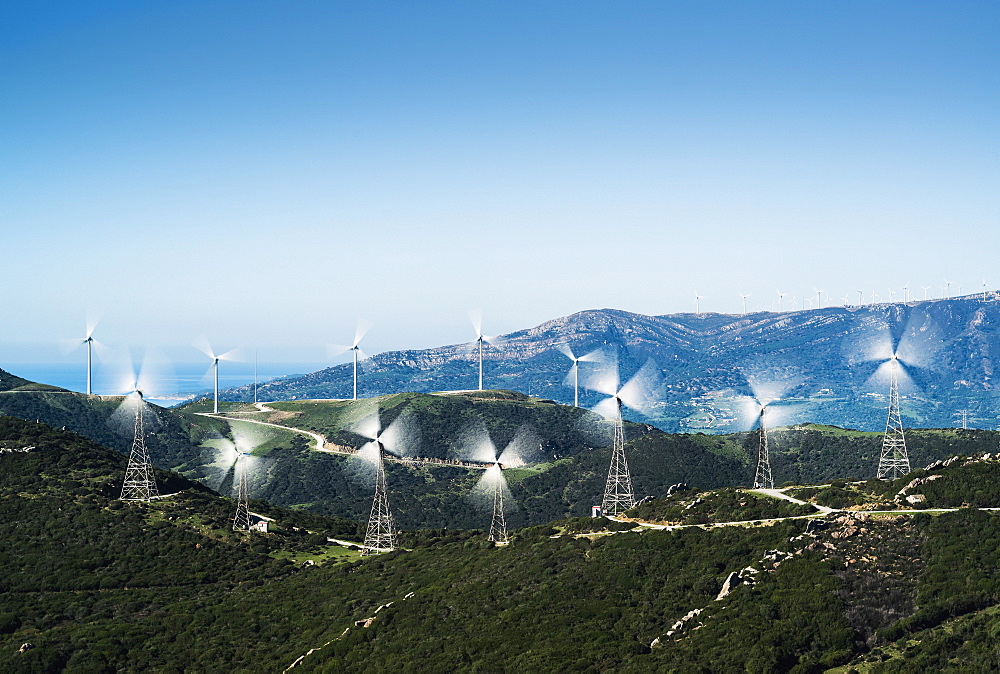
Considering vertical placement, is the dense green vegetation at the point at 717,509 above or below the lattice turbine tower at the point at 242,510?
above

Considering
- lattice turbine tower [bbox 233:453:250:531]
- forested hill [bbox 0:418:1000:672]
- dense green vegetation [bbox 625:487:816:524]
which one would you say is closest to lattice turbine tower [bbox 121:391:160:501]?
forested hill [bbox 0:418:1000:672]

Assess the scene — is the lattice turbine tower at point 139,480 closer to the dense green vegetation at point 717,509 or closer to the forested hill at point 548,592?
the forested hill at point 548,592

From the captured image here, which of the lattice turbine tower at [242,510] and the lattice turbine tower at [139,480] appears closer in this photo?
the lattice turbine tower at [242,510]

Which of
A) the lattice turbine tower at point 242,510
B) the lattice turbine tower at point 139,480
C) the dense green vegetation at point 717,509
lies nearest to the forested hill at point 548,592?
the dense green vegetation at point 717,509

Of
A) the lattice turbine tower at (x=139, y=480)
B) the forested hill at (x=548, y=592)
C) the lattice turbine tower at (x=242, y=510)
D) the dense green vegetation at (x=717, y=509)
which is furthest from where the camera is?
the lattice turbine tower at (x=139, y=480)

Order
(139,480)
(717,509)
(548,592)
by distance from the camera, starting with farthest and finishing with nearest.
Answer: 1. (139,480)
2. (717,509)
3. (548,592)

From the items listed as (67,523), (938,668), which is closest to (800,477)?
(67,523)

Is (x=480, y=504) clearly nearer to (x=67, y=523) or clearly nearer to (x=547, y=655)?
(x=67, y=523)

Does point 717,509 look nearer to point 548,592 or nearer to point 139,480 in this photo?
point 548,592

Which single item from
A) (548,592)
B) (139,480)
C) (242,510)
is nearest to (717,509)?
(548,592)
